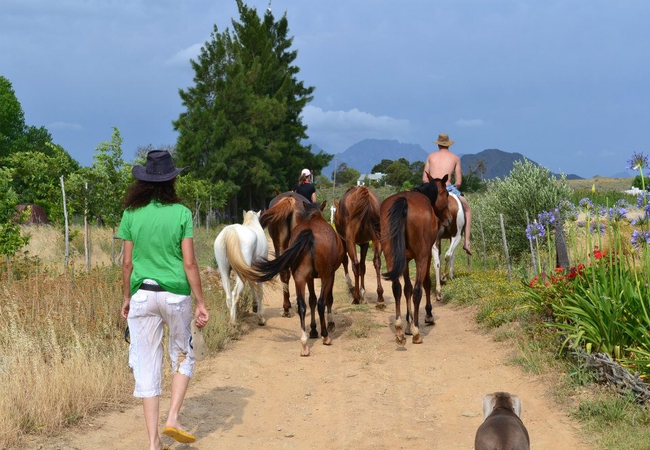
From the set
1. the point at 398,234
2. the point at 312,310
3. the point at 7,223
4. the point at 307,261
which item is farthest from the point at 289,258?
the point at 7,223

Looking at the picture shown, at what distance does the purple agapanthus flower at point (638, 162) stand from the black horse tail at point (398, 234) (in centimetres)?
326

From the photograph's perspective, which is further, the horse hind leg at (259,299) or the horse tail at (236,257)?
the horse hind leg at (259,299)

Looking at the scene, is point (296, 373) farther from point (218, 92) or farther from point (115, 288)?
point (218, 92)

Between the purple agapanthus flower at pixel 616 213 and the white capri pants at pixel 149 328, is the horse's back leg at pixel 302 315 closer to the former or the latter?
the white capri pants at pixel 149 328

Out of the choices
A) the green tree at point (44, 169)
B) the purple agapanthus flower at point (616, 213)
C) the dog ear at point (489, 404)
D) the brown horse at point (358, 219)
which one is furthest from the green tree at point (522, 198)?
the dog ear at point (489, 404)

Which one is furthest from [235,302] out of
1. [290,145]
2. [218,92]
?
A: [290,145]

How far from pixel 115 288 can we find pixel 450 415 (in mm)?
5617

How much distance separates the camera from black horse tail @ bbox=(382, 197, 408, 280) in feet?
28.7

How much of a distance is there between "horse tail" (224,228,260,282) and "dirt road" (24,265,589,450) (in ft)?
3.64

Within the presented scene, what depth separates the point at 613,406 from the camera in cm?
585

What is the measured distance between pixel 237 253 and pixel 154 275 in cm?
439

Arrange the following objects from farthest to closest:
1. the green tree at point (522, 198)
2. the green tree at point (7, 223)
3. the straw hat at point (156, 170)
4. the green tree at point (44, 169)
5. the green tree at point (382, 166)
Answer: the green tree at point (382, 166), the green tree at point (522, 198), the green tree at point (44, 169), the green tree at point (7, 223), the straw hat at point (156, 170)

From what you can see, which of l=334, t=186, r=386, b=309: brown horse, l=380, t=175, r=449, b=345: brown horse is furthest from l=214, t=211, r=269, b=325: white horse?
l=380, t=175, r=449, b=345: brown horse

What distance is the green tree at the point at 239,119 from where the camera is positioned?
42344mm
